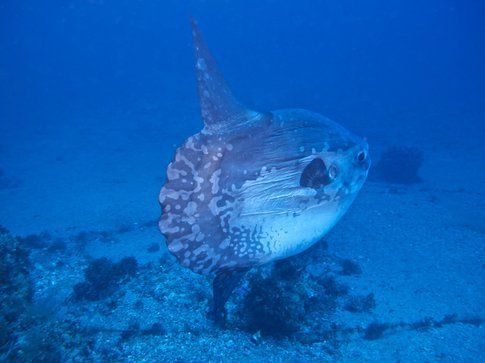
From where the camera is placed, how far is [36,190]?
1479 centimetres

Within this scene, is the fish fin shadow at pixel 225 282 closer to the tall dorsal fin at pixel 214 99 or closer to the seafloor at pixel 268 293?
the tall dorsal fin at pixel 214 99

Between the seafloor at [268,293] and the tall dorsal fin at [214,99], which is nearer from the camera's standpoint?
the tall dorsal fin at [214,99]

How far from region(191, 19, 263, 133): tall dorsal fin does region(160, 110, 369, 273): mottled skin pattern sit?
0.36ft

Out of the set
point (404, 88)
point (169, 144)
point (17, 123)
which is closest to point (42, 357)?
point (169, 144)

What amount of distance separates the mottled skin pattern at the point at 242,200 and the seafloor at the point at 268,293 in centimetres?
256

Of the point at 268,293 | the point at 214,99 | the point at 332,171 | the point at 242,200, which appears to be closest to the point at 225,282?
the point at 242,200

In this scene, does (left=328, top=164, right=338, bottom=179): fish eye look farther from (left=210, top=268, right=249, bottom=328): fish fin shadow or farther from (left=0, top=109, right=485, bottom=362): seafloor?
(left=0, top=109, right=485, bottom=362): seafloor

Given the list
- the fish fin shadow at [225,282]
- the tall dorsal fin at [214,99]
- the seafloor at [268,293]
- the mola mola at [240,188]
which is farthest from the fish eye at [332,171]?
the seafloor at [268,293]

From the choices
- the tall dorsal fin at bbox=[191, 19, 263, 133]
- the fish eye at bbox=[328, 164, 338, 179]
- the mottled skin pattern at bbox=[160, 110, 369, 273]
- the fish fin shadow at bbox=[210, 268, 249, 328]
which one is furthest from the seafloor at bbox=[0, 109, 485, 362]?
the tall dorsal fin at bbox=[191, 19, 263, 133]

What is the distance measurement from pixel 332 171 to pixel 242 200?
2.78ft

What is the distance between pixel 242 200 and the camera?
2.54 m

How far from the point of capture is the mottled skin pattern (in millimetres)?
→ 2467

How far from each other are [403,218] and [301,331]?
636 centimetres

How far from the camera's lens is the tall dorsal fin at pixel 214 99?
2.48 m
